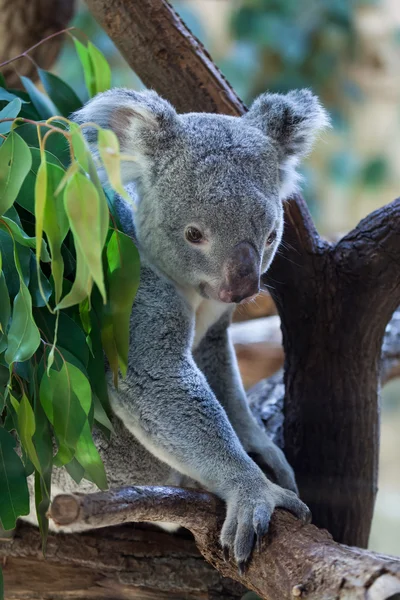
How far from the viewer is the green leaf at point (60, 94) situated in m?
3.13

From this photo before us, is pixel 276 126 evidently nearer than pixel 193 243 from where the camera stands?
No

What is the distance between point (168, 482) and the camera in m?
2.69

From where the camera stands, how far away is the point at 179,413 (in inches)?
89.0

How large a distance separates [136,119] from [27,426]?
3.61 feet

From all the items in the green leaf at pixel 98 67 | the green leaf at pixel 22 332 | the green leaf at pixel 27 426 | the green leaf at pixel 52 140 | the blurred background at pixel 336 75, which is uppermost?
the blurred background at pixel 336 75

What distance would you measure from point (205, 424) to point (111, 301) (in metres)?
0.54

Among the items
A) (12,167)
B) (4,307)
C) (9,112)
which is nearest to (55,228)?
(12,167)

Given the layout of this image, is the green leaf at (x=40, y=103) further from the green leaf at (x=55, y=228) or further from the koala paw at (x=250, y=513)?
the koala paw at (x=250, y=513)

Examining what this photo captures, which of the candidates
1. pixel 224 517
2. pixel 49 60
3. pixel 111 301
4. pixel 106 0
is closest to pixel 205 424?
pixel 224 517

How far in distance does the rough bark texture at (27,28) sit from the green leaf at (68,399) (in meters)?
2.90

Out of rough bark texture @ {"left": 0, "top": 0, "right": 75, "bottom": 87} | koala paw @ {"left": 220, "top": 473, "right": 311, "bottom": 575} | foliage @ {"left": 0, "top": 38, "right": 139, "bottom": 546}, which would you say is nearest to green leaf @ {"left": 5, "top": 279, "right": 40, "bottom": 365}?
Answer: foliage @ {"left": 0, "top": 38, "right": 139, "bottom": 546}

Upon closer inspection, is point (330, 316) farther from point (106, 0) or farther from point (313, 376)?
point (106, 0)

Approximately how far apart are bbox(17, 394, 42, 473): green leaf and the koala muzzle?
71 centimetres

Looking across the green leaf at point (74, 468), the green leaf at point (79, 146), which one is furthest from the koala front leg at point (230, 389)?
the green leaf at point (79, 146)
